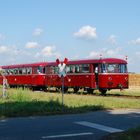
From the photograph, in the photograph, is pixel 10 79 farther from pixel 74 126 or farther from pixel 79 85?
pixel 74 126

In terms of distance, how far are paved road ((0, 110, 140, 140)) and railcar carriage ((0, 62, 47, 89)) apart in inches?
1203

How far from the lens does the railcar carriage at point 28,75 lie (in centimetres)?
4972

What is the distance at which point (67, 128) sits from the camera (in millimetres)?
15266

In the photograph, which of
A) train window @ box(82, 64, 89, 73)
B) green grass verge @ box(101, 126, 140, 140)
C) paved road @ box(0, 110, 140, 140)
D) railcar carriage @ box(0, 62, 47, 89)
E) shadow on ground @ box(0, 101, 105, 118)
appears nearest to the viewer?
green grass verge @ box(101, 126, 140, 140)

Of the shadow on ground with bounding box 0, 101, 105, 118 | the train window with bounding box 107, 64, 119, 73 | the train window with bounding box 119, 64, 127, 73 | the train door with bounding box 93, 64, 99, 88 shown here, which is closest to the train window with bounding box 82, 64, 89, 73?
the train door with bounding box 93, 64, 99, 88

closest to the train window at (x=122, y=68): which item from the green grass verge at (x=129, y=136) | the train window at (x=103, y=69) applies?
the train window at (x=103, y=69)

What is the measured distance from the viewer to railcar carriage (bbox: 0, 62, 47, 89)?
163ft

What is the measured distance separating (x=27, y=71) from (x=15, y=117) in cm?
3246

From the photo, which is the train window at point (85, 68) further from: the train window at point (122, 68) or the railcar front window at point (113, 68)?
the train window at point (122, 68)

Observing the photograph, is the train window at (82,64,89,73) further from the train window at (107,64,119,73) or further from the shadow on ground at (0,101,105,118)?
the shadow on ground at (0,101,105,118)

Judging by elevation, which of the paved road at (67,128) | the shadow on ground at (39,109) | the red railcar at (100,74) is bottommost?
the paved road at (67,128)

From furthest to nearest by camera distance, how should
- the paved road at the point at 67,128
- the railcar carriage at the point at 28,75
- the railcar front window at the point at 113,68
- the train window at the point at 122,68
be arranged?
the railcar carriage at the point at 28,75
the train window at the point at 122,68
the railcar front window at the point at 113,68
the paved road at the point at 67,128

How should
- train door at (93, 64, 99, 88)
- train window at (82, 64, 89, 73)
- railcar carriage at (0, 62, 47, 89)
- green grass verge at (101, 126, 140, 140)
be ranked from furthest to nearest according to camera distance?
railcar carriage at (0, 62, 47, 89) < train window at (82, 64, 89, 73) < train door at (93, 64, 99, 88) < green grass verge at (101, 126, 140, 140)

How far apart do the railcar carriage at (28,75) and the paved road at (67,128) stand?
1203 inches
